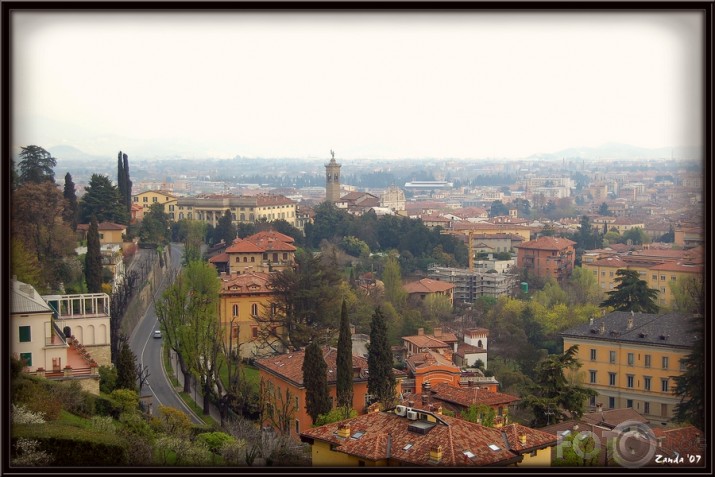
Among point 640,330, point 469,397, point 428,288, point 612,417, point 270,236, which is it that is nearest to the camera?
point 612,417

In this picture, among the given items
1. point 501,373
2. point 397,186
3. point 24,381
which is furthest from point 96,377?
point 397,186

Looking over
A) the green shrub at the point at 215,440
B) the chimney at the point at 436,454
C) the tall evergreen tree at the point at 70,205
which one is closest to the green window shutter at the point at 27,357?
the green shrub at the point at 215,440

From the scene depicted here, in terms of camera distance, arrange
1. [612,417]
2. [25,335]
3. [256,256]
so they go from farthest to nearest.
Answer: [256,256] < [612,417] < [25,335]

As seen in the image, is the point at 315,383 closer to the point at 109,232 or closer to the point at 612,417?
the point at 612,417

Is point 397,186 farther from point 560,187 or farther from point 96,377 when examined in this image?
point 96,377

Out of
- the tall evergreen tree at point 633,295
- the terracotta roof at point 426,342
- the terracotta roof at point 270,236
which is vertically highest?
the terracotta roof at point 270,236

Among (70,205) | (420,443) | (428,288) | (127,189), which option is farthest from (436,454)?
(428,288)

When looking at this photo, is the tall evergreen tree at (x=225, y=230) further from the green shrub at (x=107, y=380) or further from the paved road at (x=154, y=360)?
the green shrub at (x=107, y=380)
